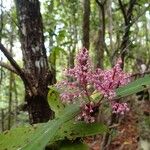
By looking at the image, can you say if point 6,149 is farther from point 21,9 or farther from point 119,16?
point 119,16

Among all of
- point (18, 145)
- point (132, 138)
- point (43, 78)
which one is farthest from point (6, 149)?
point (132, 138)

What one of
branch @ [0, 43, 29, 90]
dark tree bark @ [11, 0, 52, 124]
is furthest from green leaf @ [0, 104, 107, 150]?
dark tree bark @ [11, 0, 52, 124]

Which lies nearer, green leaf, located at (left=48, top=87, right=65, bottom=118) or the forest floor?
green leaf, located at (left=48, top=87, right=65, bottom=118)

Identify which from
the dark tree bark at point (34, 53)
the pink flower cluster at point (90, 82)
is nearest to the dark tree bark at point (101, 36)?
the dark tree bark at point (34, 53)

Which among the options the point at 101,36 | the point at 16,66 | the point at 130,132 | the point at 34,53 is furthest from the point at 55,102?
the point at 130,132

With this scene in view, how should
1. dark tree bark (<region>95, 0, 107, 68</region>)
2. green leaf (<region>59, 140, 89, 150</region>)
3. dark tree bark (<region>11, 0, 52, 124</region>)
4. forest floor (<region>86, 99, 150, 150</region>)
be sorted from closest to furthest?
green leaf (<region>59, 140, 89, 150</region>), dark tree bark (<region>11, 0, 52, 124</region>), dark tree bark (<region>95, 0, 107, 68</region>), forest floor (<region>86, 99, 150, 150</region>)

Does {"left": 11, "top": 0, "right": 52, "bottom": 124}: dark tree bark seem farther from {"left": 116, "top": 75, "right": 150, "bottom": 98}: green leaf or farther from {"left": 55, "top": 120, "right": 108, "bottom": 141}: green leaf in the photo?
{"left": 116, "top": 75, "right": 150, "bottom": 98}: green leaf

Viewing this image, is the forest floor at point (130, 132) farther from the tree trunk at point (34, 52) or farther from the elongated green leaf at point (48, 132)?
the elongated green leaf at point (48, 132)
